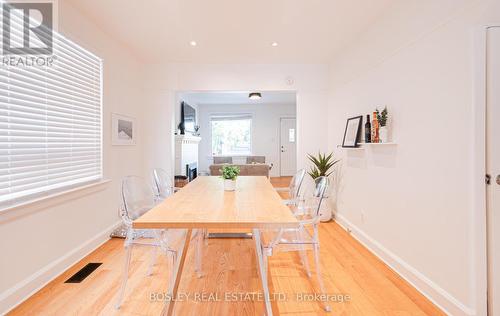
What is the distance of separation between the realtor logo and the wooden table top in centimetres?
162

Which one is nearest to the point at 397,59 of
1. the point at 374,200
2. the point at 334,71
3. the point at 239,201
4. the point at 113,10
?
the point at 374,200

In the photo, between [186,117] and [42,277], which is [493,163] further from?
[186,117]

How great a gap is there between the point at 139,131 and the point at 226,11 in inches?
92.3

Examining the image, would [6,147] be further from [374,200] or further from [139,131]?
[374,200]

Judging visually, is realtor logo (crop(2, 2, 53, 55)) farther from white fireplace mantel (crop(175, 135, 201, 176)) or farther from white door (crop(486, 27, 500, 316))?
white door (crop(486, 27, 500, 316))

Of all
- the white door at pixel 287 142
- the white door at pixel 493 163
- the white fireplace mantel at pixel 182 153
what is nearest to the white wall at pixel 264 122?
the white door at pixel 287 142

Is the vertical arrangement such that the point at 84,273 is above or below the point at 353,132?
below

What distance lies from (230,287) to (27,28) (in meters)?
2.55

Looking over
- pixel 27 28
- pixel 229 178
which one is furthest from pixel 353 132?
pixel 27 28

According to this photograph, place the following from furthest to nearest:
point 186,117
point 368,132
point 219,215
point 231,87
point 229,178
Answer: point 186,117, point 231,87, point 368,132, point 229,178, point 219,215

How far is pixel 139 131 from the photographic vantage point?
13.3 feet

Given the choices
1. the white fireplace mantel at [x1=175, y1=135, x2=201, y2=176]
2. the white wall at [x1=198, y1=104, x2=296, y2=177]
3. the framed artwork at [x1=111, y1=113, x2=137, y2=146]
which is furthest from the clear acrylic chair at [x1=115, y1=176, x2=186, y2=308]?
the white wall at [x1=198, y1=104, x2=296, y2=177]

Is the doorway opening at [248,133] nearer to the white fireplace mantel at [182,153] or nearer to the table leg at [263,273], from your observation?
the white fireplace mantel at [182,153]

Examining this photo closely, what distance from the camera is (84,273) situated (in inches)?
89.4
